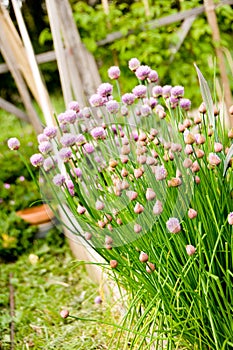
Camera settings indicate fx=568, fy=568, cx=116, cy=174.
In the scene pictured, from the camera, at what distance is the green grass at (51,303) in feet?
6.71

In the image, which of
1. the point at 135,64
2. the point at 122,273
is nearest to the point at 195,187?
the point at 122,273

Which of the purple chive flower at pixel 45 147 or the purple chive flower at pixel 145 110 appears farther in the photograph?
the purple chive flower at pixel 145 110

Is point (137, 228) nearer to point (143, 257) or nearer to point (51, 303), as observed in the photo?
point (143, 257)

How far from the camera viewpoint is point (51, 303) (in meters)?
2.57

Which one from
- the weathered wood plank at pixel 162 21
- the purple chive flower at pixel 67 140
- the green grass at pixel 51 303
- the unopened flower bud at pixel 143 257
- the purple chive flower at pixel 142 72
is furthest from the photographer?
the weathered wood plank at pixel 162 21

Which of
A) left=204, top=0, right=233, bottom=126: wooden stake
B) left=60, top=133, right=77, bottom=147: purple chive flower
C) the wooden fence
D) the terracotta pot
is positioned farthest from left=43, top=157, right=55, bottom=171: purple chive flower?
left=204, top=0, right=233, bottom=126: wooden stake

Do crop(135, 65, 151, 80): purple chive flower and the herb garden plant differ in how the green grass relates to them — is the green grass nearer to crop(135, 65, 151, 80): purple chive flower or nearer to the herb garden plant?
the herb garden plant

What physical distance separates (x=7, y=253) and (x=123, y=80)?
73.1 inches

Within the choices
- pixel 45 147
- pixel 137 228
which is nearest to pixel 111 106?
pixel 45 147

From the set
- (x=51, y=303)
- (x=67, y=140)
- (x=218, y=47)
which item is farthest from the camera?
(x=218, y=47)

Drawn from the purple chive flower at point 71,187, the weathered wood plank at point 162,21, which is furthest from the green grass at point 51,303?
the weathered wood plank at point 162,21

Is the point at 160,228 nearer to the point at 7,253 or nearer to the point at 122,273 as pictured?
the point at 122,273

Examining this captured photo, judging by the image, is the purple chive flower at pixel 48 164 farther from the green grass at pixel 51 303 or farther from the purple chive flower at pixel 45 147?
the green grass at pixel 51 303

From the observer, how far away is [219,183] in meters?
1.41
